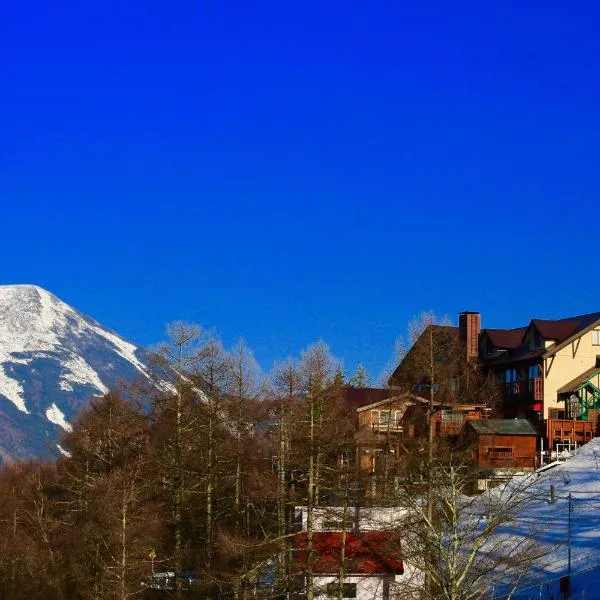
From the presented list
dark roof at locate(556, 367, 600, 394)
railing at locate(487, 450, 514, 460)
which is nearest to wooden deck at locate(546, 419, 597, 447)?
dark roof at locate(556, 367, 600, 394)

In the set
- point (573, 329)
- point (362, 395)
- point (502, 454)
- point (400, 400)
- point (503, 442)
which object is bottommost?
point (502, 454)

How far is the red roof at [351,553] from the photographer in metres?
48.3

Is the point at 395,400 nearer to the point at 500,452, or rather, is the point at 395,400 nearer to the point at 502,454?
the point at 500,452

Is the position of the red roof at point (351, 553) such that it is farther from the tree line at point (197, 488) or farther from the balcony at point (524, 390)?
the balcony at point (524, 390)

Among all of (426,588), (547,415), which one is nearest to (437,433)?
(547,415)

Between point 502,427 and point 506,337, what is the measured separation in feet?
52.0

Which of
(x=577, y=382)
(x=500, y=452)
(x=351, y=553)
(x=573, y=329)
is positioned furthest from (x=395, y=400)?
(x=351, y=553)

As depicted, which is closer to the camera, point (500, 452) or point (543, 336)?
point (500, 452)

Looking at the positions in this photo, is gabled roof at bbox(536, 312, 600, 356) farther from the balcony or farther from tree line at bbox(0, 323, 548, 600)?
tree line at bbox(0, 323, 548, 600)

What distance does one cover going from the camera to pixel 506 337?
87.9 metres

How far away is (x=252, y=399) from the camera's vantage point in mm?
58062

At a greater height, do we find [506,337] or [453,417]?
[506,337]

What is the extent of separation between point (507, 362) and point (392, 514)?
33775mm

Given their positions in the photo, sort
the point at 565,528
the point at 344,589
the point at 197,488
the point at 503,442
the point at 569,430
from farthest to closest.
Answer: the point at 569,430
the point at 503,442
the point at 197,488
the point at 565,528
the point at 344,589
